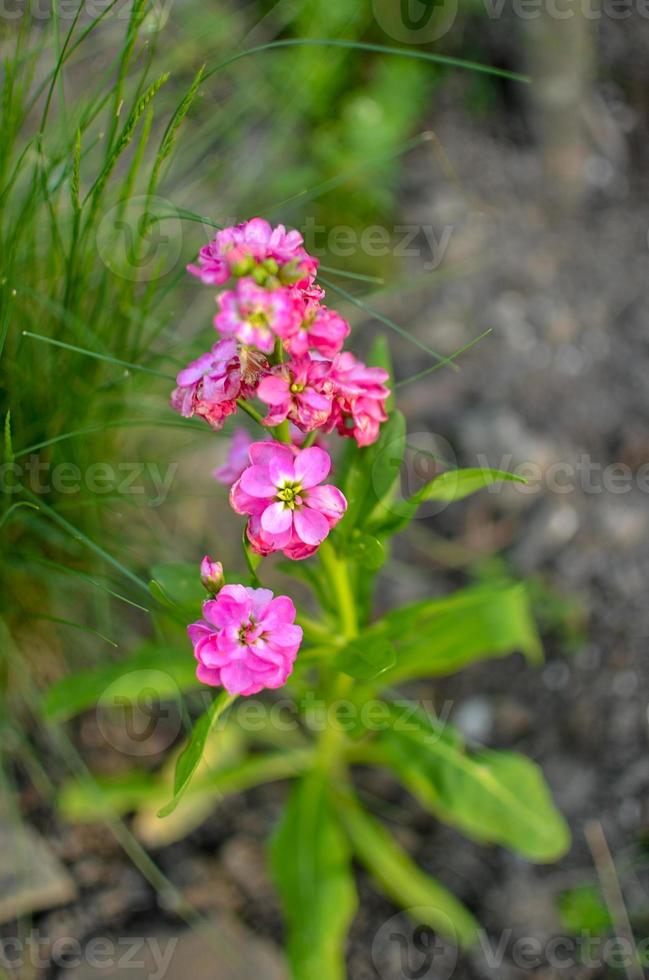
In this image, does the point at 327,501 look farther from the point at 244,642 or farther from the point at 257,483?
the point at 244,642

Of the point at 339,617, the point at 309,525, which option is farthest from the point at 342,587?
the point at 309,525

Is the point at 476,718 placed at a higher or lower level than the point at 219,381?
lower

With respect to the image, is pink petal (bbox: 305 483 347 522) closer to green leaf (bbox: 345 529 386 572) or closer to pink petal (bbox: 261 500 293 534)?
pink petal (bbox: 261 500 293 534)

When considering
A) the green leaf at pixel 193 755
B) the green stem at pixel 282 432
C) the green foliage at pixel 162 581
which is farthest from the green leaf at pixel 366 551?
the green leaf at pixel 193 755

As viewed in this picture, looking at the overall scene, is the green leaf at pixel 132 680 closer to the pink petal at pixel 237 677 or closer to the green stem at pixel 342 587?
the green stem at pixel 342 587

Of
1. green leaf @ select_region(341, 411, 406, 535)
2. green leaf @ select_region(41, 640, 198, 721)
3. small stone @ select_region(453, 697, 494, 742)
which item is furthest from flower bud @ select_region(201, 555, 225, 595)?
small stone @ select_region(453, 697, 494, 742)

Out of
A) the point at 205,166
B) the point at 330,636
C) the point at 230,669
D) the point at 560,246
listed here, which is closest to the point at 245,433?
the point at 330,636

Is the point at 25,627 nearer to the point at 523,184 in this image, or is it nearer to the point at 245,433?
the point at 245,433

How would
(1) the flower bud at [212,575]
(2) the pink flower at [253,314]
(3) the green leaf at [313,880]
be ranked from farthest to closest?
(3) the green leaf at [313,880]
(1) the flower bud at [212,575]
(2) the pink flower at [253,314]
